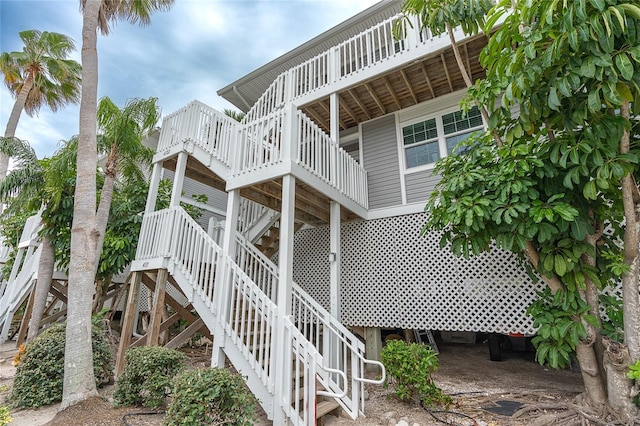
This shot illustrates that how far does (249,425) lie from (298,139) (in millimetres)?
3805

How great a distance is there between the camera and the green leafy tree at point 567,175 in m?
2.86

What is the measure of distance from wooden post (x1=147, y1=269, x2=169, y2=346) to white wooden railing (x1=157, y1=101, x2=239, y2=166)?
2.48 meters

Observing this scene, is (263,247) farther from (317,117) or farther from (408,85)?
(408,85)

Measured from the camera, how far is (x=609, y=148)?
313 cm

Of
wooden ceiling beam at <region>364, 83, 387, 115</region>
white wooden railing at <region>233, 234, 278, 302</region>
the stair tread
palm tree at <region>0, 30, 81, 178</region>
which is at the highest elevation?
palm tree at <region>0, 30, 81, 178</region>

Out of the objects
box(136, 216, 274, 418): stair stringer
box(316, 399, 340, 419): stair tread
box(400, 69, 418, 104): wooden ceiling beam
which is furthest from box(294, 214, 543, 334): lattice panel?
box(400, 69, 418, 104): wooden ceiling beam

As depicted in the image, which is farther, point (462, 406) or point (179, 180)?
point (179, 180)

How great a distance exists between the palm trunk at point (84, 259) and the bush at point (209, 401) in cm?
201

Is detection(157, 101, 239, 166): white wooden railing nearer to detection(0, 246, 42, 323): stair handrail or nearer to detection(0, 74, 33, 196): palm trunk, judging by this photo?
detection(0, 246, 42, 323): stair handrail

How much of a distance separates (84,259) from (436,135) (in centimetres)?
717

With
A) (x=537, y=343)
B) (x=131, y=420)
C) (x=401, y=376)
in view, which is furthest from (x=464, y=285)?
(x=131, y=420)

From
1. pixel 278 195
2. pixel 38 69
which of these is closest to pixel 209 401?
pixel 278 195

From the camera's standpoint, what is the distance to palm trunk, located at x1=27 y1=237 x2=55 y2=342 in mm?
7344

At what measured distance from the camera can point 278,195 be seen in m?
5.88
